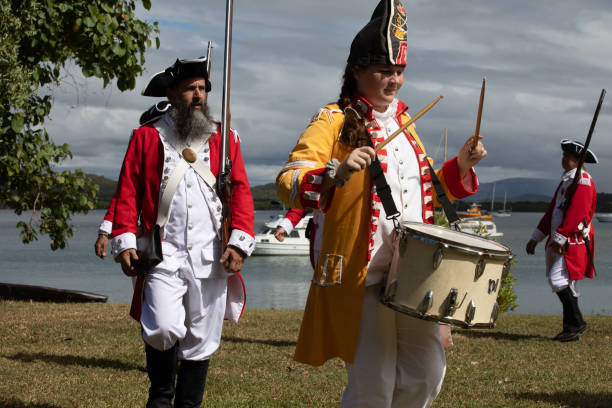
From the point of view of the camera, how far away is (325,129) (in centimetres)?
382

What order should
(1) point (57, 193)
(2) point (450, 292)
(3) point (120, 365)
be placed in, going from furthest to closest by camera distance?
1. (1) point (57, 193)
2. (3) point (120, 365)
3. (2) point (450, 292)

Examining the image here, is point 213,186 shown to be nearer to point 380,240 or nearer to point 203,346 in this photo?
point 203,346

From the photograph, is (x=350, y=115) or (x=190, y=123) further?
(x=190, y=123)

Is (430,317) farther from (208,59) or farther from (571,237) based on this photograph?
(571,237)

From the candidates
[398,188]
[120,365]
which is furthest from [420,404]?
[120,365]

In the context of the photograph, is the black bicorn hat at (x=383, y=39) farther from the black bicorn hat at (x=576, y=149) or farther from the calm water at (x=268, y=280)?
the calm water at (x=268, y=280)

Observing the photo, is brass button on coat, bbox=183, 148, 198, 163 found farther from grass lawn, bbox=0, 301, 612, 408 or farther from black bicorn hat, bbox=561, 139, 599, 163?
black bicorn hat, bbox=561, 139, 599, 163

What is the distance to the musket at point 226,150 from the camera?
15.3 ft

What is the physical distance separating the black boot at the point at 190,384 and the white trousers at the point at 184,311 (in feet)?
0.16

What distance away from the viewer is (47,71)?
37.7 feet

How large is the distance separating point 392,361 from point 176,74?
2.29 m

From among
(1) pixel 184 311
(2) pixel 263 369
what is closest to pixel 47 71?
(2) pixel 263 369

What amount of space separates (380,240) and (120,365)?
454 cm

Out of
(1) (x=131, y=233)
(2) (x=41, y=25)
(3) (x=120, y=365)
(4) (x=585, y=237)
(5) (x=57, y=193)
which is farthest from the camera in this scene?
(5) (x=57, y=193)
